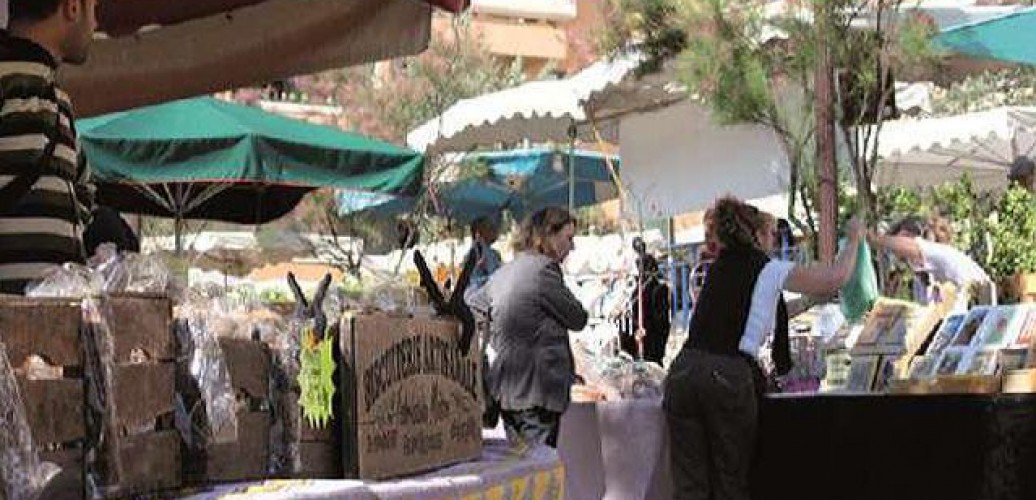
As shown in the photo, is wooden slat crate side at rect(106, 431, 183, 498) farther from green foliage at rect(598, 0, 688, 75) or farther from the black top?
green foliage at rect(598, 0, 688, 75)

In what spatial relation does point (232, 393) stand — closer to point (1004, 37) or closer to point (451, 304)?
point (451, 304)

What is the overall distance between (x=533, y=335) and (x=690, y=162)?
231 inches

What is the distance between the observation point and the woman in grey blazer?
6918 millimetres

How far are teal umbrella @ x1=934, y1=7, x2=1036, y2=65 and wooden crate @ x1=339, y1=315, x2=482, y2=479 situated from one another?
16.9 feet

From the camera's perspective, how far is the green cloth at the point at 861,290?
770 centimetres

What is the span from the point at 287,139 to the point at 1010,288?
→ 373 cm

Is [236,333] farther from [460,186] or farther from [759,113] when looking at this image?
[460,186]

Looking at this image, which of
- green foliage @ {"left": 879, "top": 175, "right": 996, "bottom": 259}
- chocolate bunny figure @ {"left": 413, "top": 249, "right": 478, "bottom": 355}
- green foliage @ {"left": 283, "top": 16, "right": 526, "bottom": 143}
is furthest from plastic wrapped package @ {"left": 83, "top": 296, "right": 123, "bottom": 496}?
green foliage @ {"left": 283, "top": 16, "right": 526, "bottom": 143}

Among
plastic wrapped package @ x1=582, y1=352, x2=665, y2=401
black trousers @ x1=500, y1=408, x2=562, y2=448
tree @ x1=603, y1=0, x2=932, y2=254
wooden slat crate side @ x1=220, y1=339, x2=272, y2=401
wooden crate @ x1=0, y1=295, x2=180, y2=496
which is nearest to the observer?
wooden crate @ x1=0, y1=295, x2=180, y2=496

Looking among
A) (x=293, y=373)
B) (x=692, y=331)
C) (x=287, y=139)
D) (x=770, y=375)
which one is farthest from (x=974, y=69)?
(x=293, y=373)

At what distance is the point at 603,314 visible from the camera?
11.3 meters

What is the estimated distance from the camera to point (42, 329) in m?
2.04

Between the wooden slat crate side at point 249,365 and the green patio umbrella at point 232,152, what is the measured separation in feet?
17.5

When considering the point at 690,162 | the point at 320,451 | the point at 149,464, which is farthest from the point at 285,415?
the point at 690,162
